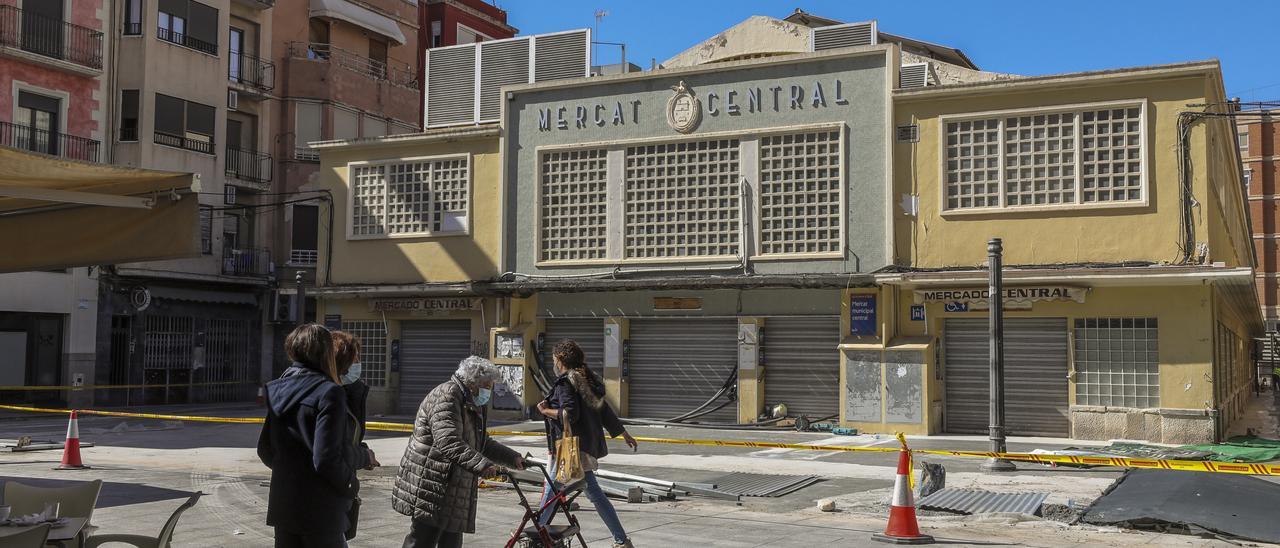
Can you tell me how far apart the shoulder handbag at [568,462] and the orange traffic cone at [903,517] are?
2.81m

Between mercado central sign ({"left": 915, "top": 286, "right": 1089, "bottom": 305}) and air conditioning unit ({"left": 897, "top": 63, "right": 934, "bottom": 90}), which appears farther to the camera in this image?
air conditioning unit ({"left": 897, "top": 63, "right": 934, "bottom": 90})

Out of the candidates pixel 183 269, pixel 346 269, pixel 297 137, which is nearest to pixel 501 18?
pixel 297 137

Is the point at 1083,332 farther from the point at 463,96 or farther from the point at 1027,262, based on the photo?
the point at 463,96

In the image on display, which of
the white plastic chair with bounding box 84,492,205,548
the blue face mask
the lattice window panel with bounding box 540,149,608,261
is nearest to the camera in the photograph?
the white plastic chair with bounding box 84,492,205,548

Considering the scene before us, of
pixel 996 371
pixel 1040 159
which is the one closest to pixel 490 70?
pixel 1040 159

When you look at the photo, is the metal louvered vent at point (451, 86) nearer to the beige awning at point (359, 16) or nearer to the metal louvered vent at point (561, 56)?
the metal louvered vent at point (561, 56)

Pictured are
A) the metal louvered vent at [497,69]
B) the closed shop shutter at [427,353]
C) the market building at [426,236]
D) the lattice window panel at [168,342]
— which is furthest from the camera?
the lattice window panel at [168,342]

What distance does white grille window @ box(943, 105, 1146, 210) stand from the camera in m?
20.5

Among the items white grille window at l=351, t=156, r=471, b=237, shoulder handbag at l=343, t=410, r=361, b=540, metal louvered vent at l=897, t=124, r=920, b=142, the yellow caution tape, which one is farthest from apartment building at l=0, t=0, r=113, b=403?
shoulder handbag at l=343, t=410, r=361, b=540

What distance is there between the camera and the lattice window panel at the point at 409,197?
27.4m

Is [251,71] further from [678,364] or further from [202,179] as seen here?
[678,364]

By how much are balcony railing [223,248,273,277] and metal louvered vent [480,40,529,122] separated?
11095 mm

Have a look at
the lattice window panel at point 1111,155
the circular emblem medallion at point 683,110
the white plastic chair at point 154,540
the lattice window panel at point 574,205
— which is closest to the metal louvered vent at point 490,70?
the lattice window panel at point 574,205

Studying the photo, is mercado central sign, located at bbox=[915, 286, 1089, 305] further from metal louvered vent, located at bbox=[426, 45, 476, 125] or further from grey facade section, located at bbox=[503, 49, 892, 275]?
metal louvered vent, located at bbox=[426, 45, 476, 125]
